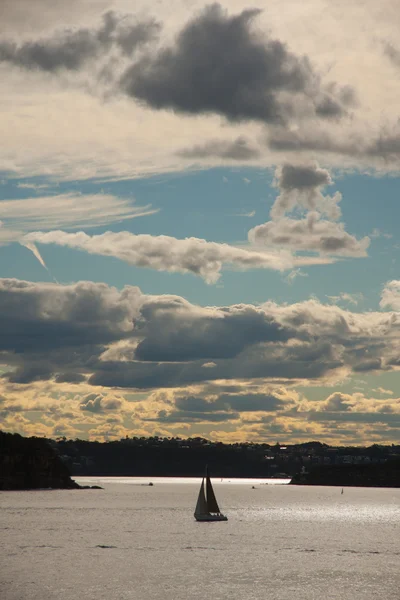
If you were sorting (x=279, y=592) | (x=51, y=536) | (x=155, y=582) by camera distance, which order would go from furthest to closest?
(x=51, y=536)
(x=155, y=582)
(x=279, y=592)

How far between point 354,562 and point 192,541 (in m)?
40.4

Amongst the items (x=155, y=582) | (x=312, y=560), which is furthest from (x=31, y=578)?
(x=312, y=560)

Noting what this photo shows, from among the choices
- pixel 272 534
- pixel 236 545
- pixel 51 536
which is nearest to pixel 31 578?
pixel 236 545

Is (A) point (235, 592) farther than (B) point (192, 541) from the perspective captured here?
No

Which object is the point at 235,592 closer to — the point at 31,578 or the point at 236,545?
the point at 31,578

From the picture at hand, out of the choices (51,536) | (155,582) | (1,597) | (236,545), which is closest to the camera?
(1,597)

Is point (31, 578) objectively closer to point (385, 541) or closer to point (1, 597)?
point (1, 597)

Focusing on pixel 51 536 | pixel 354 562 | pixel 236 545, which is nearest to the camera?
pixel 354 562

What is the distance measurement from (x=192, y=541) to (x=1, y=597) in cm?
7556

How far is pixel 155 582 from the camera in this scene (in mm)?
111438

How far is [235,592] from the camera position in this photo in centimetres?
10481

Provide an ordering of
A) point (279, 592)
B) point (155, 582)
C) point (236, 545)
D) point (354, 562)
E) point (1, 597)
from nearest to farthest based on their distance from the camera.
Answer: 1. point (1, 597)
2. point (279, 592)
3. point (155, 582)
4. point (354, 562)
5. point (236, 545)

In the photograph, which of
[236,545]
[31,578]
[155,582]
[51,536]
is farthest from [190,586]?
[51,536]

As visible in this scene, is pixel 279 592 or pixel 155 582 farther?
pixel 155 582
